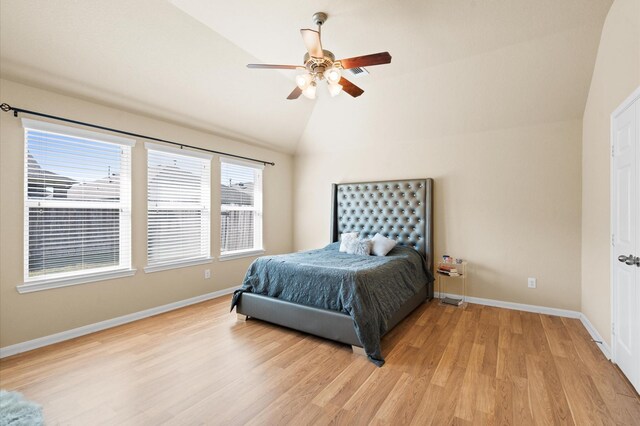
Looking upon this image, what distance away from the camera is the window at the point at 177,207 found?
375 cm

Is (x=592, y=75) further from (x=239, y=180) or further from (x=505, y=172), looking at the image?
(x=239, y=180)

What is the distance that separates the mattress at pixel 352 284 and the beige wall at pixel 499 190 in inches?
41.1

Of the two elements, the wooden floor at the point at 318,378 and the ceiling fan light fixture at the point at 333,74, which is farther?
the ceiling fan light fixture at the point at 333,74

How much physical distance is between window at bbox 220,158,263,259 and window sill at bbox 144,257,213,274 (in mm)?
328

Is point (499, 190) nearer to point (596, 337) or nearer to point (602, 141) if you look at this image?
point (602, 141)

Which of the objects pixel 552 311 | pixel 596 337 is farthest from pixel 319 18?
pixel 552 311

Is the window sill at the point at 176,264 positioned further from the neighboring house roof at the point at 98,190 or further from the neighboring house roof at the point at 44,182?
the neighboring house roof at the point at 44,182

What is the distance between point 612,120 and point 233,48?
12.3ft

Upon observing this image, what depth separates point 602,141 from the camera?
283cm

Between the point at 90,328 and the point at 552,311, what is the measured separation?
539cm

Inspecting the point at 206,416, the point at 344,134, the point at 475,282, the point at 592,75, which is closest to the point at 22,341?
the point at 206,416

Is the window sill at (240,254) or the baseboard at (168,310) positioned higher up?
the window sill at (240,254)

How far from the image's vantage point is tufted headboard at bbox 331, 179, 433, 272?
14.3ft

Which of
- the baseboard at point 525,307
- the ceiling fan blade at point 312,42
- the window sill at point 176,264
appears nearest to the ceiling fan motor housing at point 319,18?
the ceiling fan blade at point 312,42
